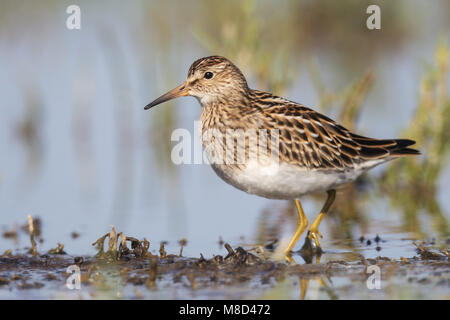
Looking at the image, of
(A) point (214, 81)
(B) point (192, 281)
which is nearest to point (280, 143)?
(A) point (214, 81)

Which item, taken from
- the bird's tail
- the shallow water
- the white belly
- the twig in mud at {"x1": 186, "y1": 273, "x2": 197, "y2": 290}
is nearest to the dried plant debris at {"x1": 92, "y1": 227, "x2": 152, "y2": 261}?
the shallow water

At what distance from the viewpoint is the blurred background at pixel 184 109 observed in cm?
1134

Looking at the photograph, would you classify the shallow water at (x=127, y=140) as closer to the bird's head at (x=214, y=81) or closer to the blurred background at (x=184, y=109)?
the blurred background at (x=184, y=109)

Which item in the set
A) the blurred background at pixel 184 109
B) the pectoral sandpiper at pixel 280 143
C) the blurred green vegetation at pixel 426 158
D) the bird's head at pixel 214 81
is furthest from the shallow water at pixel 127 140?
the bird's head at pixel 214 81

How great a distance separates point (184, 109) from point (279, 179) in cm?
856

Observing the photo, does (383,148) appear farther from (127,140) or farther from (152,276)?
(127,140)

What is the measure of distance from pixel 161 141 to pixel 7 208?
13.9 ft

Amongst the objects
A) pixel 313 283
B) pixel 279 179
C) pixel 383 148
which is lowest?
pixel 313 283

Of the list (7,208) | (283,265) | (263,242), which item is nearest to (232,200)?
(263,242)

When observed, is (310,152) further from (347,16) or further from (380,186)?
(347,16)

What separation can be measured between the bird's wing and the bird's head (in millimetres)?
341

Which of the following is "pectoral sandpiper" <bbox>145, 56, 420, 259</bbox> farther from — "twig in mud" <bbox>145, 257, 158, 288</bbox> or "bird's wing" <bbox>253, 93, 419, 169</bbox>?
"twig in mud" <bbox>145, 257, 158, 288</bbox>

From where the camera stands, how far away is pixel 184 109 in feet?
57.1

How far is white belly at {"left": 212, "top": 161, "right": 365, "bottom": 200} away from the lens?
9.01m
